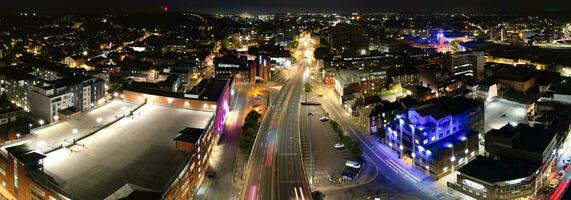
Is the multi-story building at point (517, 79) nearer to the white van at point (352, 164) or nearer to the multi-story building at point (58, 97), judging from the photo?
the white van at point (352, 164)

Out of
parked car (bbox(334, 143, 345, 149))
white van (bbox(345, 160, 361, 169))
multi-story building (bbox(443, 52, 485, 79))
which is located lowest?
white van (bbox(345, 160, 361, 169))

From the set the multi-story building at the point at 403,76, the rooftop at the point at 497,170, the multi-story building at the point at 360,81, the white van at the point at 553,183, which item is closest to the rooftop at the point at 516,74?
the multi-story building at the point at 403,76

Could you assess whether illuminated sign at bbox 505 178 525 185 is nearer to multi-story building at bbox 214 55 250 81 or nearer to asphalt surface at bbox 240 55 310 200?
asphalt surface at bbox 240 55 310 200

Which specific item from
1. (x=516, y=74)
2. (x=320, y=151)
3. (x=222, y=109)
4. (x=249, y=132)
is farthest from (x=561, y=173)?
(x=222, y=109)

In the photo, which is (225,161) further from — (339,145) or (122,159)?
(339,145)

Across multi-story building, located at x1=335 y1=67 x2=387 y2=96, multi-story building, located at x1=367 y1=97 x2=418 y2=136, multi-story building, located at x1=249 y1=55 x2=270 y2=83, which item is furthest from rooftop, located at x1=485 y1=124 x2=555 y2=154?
multi-story building, located at x1=249 y1=55 x2=270 y2=83

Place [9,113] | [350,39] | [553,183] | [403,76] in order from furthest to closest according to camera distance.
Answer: [350,39], [403,76], [9,113], [553,183]

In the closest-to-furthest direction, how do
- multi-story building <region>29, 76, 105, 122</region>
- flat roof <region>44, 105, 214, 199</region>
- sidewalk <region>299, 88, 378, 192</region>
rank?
flat roof <region>44, 105, 214, 199</region>, sidewalk <region>299, 88, 378, 192</region>, multi-story building <region>29, 76, 105, 122</region>
